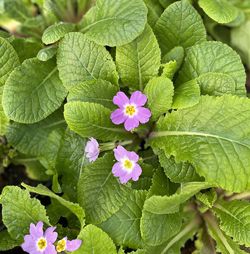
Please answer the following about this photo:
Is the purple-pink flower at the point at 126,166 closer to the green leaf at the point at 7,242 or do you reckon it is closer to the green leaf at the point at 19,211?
the green leaf at the point at 19,211

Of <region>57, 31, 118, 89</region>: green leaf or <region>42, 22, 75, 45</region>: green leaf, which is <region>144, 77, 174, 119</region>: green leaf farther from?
<region>42, 22, 75, 45</region>: green leaf

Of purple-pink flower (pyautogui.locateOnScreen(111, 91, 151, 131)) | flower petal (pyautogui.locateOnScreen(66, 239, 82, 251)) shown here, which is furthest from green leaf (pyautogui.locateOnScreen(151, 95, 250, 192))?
flower petal (pyautogui.locateOnScreen(66, 239, 82, 251))

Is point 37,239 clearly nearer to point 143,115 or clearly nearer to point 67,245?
point 67,245

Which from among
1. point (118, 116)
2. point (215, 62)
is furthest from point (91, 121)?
point (215, 62)

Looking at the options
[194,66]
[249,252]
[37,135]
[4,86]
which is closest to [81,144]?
[37,135]

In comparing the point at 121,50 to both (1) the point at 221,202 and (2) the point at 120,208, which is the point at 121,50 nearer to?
(2) the point at 120,208

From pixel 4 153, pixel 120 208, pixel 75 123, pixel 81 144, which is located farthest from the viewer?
pixel 4 153

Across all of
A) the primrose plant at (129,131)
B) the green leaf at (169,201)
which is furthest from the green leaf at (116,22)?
the green leaf at (169,201)
